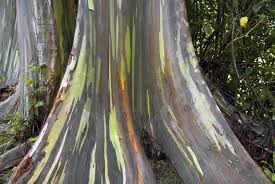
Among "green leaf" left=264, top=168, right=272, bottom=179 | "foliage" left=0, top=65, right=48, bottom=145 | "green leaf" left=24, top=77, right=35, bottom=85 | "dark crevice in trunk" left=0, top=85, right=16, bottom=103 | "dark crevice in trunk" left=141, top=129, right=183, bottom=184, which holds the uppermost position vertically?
"dark crevice in trunk" left=0, top=85, right=16, bottom=103

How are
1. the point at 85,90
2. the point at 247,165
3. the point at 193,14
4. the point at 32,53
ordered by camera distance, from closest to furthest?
the point at 247,165, the point at 85,90, the point at 32,53, the point at 193,14

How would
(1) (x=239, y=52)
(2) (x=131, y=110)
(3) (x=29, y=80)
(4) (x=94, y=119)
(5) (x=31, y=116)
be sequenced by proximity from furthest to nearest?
1. (1) (x=239, y=52)
2. (5) (x=31, y=116)
3. (3) (x=29, y=80)
4. (2) (x=131, y=110)
5. (4) (x=94, y=119)

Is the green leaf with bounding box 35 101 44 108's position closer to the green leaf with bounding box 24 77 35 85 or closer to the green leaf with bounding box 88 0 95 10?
the green leaf with bounding box 24 77 35 85

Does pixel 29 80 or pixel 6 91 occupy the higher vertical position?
pixel 6 91

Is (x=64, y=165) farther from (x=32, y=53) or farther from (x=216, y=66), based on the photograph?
(x=216, y=66)

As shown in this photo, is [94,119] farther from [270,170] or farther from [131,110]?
[270,170]

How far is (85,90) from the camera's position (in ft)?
10.3

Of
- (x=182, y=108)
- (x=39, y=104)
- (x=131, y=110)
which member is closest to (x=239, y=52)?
(x=182, y=108)

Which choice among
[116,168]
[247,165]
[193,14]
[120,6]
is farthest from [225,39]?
[116,168]

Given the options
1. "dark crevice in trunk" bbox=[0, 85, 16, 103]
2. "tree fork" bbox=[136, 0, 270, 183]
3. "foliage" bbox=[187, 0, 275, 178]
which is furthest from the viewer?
"dark crevice in trunk" bbox=[0, 85, 16, 103]

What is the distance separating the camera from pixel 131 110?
10.9 feet

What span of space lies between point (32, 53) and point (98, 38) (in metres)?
1.20

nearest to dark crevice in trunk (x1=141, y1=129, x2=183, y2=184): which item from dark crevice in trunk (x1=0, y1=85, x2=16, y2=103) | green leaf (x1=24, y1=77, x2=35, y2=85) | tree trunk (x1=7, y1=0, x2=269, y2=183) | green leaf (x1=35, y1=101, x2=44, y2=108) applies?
tree trunk (x1=7, y1=0, x2=269, y2=183)

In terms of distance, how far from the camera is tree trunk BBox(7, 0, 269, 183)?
9.73 ft
